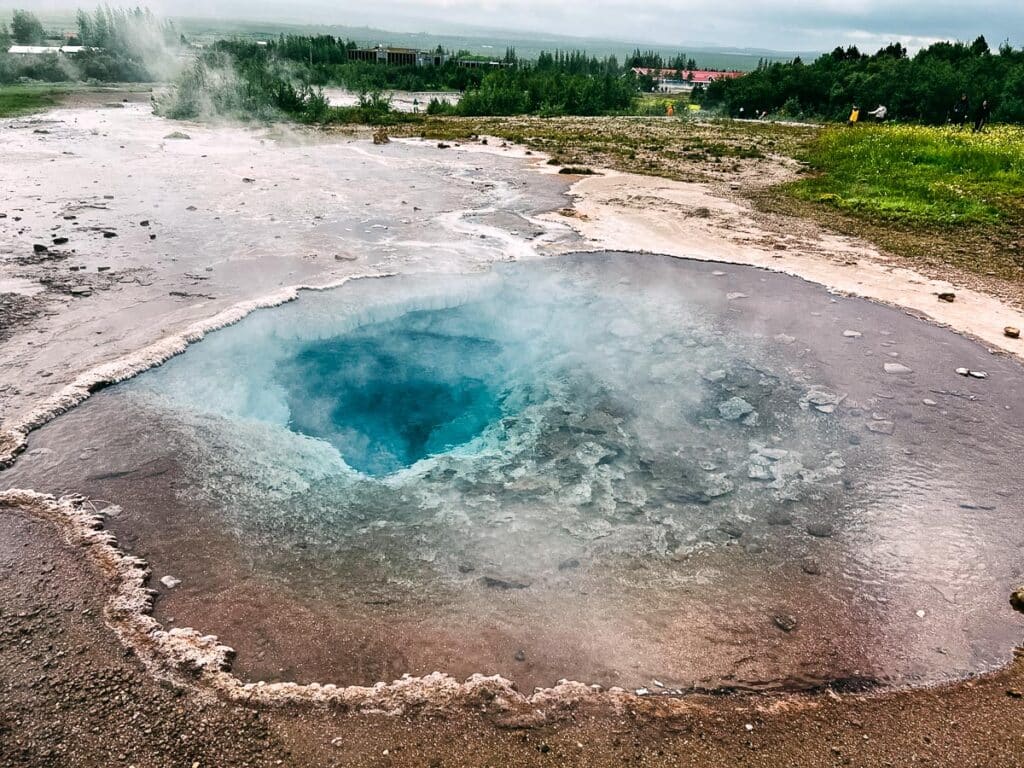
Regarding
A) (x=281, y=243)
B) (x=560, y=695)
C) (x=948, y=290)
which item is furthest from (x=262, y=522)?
(x=948, y=290)

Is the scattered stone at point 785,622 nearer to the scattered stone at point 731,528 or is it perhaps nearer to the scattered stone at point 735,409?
the scattered stone at point 731,528

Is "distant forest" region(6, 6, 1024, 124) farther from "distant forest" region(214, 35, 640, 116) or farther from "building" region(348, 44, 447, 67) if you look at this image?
"building" region(348, 44, 447, 67)

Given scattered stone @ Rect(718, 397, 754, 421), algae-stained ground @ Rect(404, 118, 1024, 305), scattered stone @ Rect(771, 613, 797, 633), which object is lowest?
scattered stone @ Rect(771, 613, 797, 633)

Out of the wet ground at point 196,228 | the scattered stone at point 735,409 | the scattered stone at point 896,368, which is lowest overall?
the scattered stone at point 735,409

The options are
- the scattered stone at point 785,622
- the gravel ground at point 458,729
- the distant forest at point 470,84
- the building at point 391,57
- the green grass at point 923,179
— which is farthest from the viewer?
the building at point 391,57

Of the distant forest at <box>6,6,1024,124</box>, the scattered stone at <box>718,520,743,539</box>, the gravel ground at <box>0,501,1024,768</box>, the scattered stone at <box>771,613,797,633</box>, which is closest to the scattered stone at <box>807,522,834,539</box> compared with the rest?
the scattered stone at <box>718,520,743,539</box>

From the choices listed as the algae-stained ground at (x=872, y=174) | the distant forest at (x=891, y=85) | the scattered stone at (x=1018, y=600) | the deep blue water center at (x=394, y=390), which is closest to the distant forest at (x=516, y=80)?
the distant forest at (x=891, y=85)

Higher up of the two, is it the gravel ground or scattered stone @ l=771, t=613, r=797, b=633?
the gravel ground

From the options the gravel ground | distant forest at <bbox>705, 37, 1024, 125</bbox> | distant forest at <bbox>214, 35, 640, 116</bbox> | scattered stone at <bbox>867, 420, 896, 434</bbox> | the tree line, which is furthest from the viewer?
the tree line
